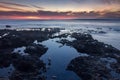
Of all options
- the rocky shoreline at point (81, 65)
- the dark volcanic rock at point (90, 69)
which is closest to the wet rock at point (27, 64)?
the rocky shoreline at point (81, 65)

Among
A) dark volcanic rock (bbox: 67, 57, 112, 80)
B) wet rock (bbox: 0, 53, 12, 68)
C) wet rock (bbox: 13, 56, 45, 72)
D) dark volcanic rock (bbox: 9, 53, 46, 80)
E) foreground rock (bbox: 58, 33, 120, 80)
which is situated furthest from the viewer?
wet rock (bbox: 0, 53, 12, 68)

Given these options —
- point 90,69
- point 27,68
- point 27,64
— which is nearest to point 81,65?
point 90,69

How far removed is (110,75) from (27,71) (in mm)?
15278

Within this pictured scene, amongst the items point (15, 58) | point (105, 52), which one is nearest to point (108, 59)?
point (105, 52)

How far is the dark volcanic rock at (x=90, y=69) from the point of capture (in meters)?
30.4

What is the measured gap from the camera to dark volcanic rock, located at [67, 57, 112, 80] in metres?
30.4

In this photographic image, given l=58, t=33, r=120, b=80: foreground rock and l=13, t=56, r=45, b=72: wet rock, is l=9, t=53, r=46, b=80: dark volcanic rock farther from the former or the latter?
l=58, t=33, r=120, b=80: foreground rock

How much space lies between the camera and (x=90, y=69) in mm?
32906

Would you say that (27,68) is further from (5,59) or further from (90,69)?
(90,69)

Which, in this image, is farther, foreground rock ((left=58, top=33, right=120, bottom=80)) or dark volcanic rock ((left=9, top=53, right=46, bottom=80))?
foreground rock ((left=58, top=33, right=120, bottom=80))

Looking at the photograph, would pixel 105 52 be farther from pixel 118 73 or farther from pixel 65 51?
pixel 118 73

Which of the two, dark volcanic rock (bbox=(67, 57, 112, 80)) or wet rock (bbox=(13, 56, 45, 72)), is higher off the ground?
wet rock (bbox=(13, 56, 45, 72))

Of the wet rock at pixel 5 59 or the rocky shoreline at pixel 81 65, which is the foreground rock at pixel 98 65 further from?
the wet rock at pixel 5 59

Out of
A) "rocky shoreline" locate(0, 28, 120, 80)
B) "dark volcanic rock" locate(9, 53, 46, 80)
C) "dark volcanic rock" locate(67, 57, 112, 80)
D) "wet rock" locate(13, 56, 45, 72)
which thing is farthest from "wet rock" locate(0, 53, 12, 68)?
"dark volcanic rock" locate(67, 57, 112, 80)
